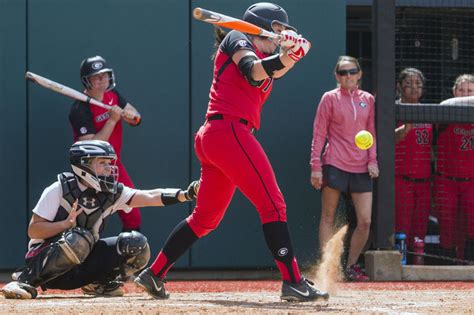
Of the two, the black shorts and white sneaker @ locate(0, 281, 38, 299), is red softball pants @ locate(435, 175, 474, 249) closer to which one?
the black shorts

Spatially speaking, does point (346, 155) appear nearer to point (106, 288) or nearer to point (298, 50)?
point (106, 288)

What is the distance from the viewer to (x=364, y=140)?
8156 mm

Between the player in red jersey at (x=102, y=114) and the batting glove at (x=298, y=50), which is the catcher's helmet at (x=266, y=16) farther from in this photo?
the player in red jersey at (x=102, y=114)

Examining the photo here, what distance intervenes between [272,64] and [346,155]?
3249 mm

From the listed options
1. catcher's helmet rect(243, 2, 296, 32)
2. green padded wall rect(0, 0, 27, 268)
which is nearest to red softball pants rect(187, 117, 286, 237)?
catcher's helmet rect(243, 2, 296, 32)

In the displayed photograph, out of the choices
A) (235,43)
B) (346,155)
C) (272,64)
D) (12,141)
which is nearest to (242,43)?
(235,43)

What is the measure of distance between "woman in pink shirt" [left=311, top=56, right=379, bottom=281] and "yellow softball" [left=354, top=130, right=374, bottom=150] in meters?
0.19

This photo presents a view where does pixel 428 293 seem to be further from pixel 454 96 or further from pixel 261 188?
pixel 454 96

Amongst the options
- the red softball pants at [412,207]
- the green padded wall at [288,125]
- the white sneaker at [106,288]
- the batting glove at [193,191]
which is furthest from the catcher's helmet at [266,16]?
the red softball pants at [412,207]

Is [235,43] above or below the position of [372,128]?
above

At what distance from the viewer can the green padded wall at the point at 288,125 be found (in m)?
8.82

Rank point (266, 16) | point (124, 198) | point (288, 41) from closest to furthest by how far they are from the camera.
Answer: point (288, 41) → point (266, 16) → point (124, 198)

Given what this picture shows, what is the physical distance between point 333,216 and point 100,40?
245 centimetres

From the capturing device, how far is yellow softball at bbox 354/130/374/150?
8.15 metres
